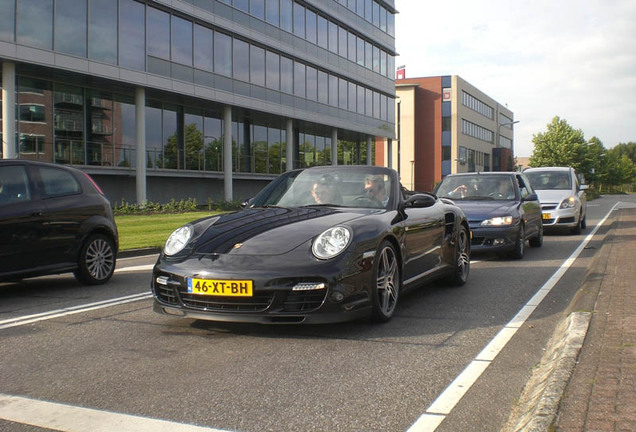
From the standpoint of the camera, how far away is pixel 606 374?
359cm

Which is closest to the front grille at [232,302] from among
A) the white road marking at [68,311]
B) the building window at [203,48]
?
the white road marking at [68,311]

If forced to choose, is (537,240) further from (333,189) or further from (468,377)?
(468,377)

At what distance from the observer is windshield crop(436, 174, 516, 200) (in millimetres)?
11797

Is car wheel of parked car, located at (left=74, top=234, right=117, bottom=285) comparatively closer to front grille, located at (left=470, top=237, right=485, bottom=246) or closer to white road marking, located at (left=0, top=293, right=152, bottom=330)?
white road marking, located at (left=0, top=293, right=152, bottom=330)

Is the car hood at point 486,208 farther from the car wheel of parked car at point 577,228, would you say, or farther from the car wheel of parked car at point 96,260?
the car wheel of parked car at point 96,260

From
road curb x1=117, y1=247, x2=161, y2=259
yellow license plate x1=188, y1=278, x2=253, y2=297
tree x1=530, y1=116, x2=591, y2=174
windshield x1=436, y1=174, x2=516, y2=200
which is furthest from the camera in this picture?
tree x1=530, y1=116, x2=591, y2=174

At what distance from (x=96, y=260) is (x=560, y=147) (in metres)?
81.2

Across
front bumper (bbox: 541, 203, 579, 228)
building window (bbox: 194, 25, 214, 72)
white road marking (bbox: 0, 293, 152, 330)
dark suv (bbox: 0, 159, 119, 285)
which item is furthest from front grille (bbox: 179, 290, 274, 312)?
building window (bbox: 194, 25, 214, 72)

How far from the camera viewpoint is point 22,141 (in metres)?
21.2

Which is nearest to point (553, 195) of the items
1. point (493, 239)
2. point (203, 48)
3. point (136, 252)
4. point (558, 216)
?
point (558, 216)

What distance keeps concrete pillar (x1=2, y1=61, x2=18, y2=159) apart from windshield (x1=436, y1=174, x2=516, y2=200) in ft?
47.6

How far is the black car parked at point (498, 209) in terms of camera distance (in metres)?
10.4

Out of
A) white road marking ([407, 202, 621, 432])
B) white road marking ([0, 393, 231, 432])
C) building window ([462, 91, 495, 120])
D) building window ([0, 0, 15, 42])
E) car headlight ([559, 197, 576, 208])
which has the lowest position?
white road marking ([407, 202, 621, 432])

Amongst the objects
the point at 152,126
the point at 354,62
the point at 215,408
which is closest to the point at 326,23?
the point at 354,62
